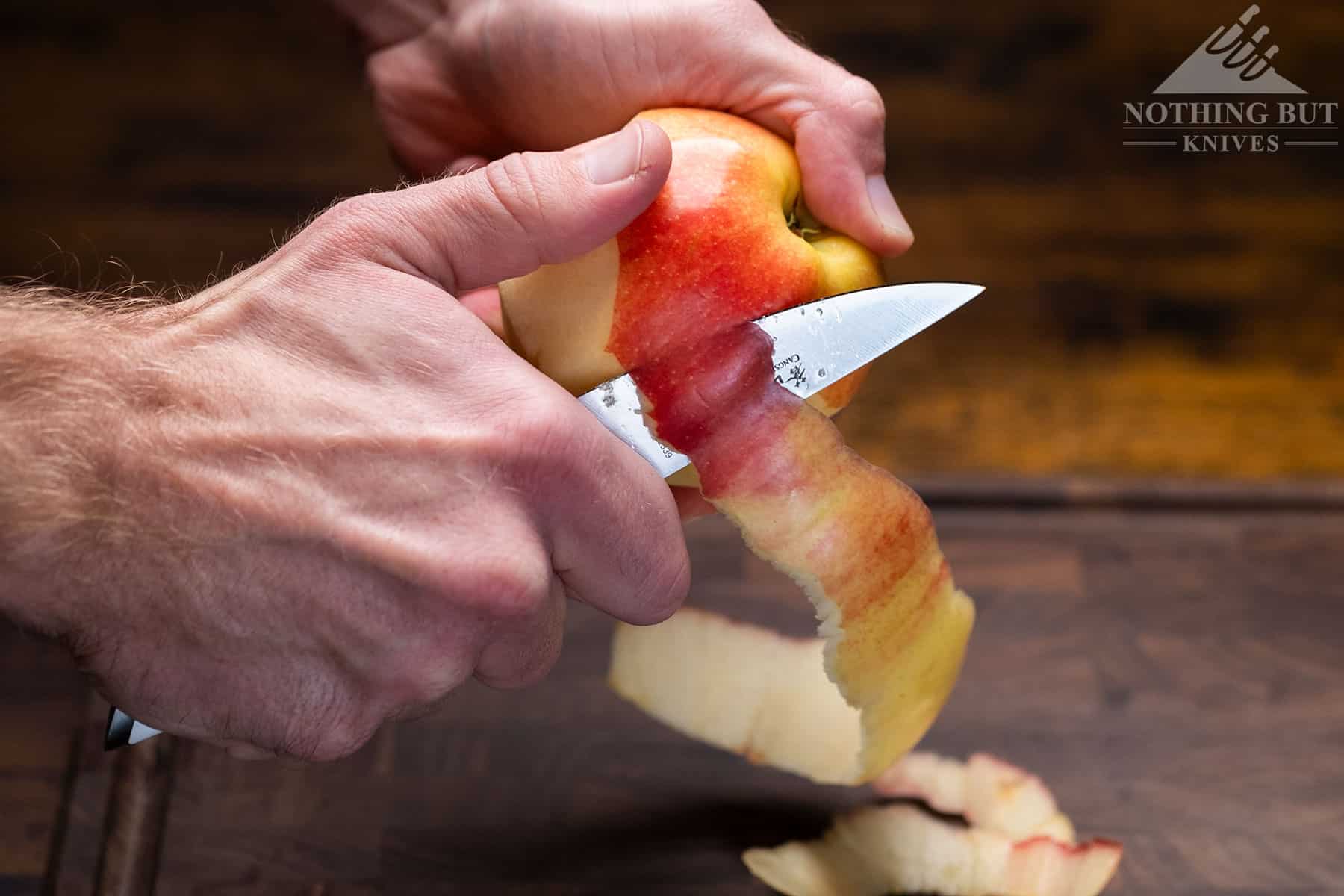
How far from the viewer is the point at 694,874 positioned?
119cm

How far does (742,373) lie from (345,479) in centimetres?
31


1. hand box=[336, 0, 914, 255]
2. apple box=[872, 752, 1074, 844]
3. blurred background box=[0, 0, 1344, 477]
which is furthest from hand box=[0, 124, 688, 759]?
blurred background box=[0, 0, 1344, 477]

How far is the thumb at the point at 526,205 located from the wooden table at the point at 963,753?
533 millimetres

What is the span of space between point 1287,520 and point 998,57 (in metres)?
0.81

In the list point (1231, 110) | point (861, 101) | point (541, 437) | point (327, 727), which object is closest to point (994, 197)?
point (1231, 110)

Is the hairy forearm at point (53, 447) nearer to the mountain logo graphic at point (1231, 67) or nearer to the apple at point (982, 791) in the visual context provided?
the apple at point (982, 791)

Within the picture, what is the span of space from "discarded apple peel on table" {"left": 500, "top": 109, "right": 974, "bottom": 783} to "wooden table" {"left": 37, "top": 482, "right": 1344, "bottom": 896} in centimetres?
30

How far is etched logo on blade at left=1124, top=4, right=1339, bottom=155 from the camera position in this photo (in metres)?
1.67

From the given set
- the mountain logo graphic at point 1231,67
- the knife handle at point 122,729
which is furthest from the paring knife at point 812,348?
the mountain logo graphic at point 1231,67

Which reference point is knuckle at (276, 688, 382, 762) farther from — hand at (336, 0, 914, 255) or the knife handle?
hand at (336, 0, 914, 255)

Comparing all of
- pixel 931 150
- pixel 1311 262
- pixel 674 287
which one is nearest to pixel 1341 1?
pixel 1311 262

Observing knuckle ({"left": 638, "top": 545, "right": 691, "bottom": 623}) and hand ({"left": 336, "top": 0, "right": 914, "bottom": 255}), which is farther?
hand ({"left": 336, "top": 0, "right": 914, "bottom": 255})

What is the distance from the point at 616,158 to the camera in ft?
2.96

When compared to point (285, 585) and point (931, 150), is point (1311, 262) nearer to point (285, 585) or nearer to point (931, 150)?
point (931, 150)
